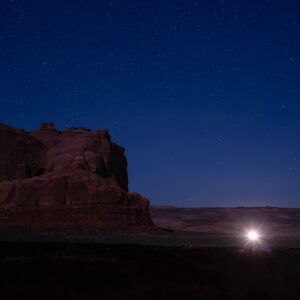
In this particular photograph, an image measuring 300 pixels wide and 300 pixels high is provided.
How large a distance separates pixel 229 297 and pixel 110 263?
16.3 ft

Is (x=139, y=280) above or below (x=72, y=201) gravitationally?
below

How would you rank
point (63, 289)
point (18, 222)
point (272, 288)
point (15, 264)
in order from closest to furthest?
point (63, 289) → point (272, 288) → point (15, 264) → point (18, 222)

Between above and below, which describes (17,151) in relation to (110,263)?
above

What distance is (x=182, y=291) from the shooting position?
792cm

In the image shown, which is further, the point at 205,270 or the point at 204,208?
the point at 204,208

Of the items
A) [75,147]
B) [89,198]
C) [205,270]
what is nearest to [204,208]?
[75,147]

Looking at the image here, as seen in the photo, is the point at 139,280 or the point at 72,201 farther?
the point at 72,201

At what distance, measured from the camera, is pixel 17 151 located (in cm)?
5894

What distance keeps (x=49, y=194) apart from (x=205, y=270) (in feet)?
118

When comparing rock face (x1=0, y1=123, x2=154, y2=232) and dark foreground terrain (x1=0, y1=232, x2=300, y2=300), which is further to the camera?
rock face (x1=0, y1=123, x2=154, y2=232)

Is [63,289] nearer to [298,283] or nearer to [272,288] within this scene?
[272,288]

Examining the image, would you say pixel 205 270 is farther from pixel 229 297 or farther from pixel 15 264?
pixel 15 264

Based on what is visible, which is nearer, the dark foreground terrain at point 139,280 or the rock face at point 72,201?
the dark foreground terrain at point 139,280

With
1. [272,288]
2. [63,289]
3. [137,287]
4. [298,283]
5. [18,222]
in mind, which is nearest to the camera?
[63,289]
